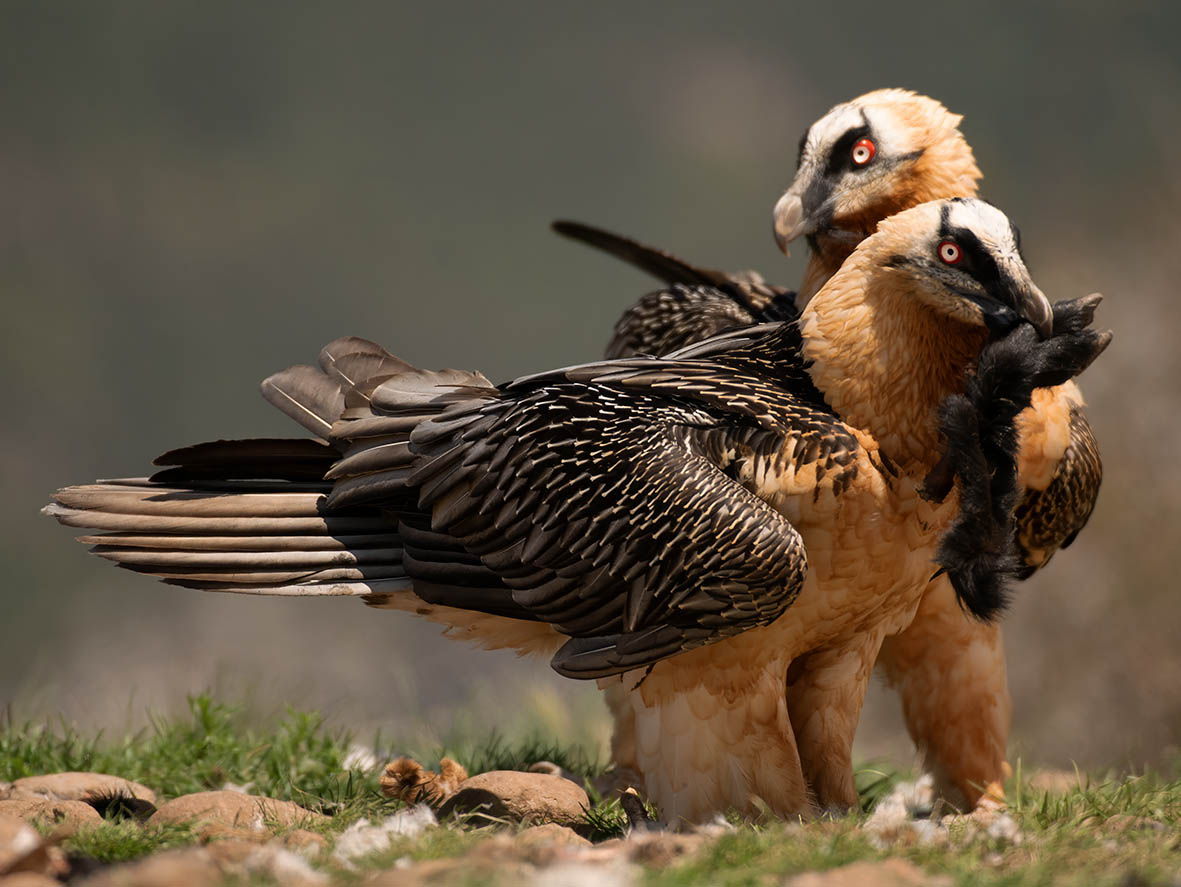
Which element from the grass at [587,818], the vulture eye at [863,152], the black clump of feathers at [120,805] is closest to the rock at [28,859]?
the grass at [587,818]

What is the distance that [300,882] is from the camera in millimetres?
3014

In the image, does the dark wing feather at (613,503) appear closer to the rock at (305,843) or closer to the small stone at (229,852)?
the rock at (305,843)

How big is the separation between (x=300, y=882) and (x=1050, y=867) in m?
1.86

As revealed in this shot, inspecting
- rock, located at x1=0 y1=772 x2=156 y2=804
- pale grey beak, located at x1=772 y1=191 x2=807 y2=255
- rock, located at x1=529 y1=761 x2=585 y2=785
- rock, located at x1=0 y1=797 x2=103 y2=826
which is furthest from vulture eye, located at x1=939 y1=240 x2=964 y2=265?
rock, located at x1=0 y1=772 x2=156 y2=804

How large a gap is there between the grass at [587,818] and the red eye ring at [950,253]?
5.59 ft

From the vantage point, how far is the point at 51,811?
4.21 m

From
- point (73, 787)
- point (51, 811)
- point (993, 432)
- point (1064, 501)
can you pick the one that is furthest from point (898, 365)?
point (73, 787)

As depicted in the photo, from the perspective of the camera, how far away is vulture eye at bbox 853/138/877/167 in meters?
4.91

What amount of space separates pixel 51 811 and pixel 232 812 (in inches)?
23.2

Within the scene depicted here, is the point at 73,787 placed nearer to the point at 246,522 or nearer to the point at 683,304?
the point at 246,522

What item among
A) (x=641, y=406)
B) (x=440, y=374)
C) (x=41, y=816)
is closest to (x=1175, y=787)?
(x=641, y=406)

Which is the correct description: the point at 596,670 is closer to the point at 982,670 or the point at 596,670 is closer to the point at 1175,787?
the point at 982,670

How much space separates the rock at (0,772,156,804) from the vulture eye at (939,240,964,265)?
3.45 meters

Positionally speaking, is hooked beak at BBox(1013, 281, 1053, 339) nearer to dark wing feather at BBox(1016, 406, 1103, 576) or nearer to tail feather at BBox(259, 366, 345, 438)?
dark wing feather at BBox(1016, 406, 1103, 576)
